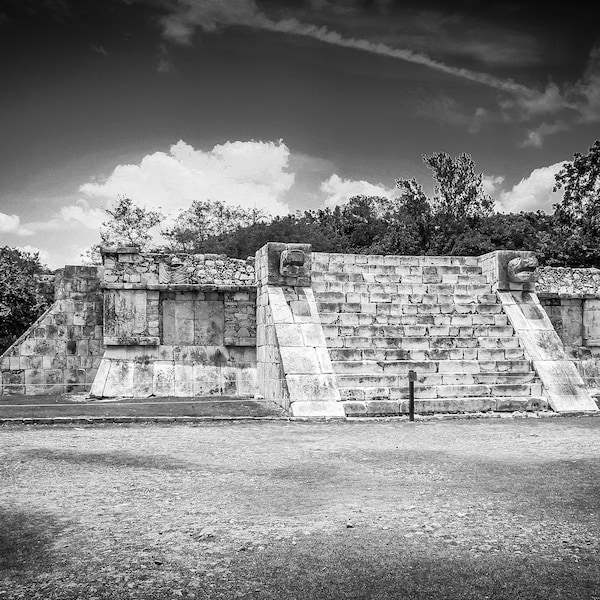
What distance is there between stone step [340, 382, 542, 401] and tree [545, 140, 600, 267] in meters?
17.3

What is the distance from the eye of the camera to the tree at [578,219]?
25938 millimetres

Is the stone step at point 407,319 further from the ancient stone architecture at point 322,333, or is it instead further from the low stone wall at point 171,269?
the low stone wall at point 171,269

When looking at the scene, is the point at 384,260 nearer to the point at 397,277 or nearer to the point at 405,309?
the point at 397,277

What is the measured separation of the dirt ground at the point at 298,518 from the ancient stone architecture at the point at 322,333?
2883 mm

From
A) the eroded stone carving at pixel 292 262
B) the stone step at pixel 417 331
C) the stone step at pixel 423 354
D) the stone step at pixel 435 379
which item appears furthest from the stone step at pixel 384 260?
the stone step at pixel 435 379

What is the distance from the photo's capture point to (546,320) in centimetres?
1211

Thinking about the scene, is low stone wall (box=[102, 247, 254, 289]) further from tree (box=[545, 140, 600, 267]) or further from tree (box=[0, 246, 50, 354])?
tree (box=[545, 140, 600, 267])

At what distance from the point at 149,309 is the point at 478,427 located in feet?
22.4

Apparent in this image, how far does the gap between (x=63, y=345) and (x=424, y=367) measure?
7.54 metres

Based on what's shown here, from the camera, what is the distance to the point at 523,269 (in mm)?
12625

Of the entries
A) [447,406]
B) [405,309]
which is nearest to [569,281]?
[405,309]

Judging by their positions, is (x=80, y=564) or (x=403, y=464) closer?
(x=80, y=564)

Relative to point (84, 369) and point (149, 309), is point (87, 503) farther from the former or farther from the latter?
point (84, 369)

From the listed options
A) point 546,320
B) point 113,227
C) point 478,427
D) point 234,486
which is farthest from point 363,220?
point 234,486
